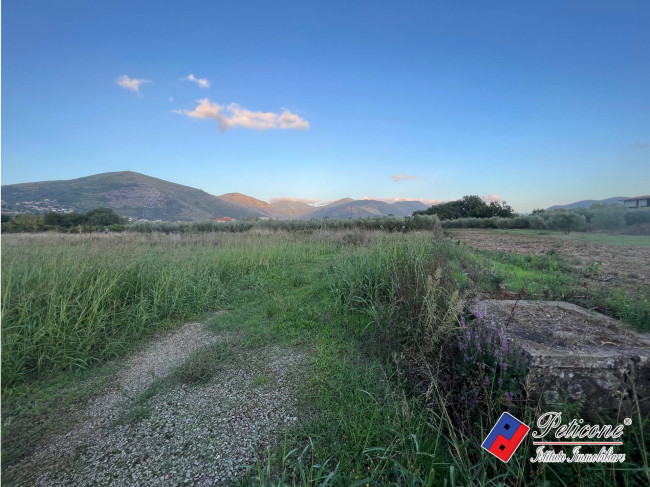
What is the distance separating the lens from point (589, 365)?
1579 millimetres

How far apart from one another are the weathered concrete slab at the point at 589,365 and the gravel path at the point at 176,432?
5.69 ft

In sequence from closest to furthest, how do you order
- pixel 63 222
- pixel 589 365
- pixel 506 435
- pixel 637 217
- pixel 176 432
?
pixel 506 435 < pixel 589 365 < pixel 176 432 < pixel 637 217 < pixel 63 222

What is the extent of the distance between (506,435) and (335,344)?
2331 mm

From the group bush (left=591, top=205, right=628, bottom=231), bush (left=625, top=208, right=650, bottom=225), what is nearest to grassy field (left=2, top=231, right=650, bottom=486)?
bush (left=591, top=205, right=628, bottom=231)

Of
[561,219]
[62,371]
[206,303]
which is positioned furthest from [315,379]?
[561,219]

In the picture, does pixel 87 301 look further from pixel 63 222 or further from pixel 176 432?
pixel 63 222

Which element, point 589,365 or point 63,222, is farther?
point 63,222

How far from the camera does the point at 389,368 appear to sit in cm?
248

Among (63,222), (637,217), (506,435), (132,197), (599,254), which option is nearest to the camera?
(506,435)

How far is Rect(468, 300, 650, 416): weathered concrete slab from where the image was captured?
60.1 inches

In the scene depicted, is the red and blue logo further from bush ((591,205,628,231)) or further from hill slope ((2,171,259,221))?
hill slope ((2,171,259,221))

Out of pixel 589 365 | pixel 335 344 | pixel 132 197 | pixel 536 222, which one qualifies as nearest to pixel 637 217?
pixel 589 365

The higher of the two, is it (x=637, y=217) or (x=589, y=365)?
(x=637, y=217)

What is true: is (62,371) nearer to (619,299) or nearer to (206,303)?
(206,303)
